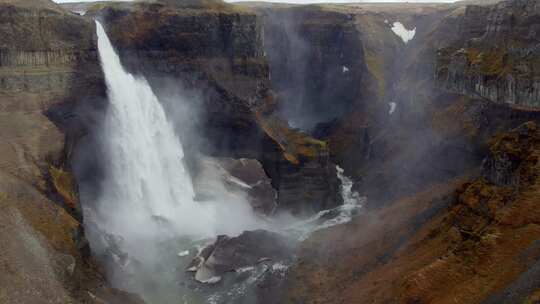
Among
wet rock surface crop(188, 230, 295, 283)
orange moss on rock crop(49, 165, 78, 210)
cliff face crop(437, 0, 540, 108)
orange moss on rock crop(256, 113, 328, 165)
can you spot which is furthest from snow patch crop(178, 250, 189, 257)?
cliff face crop(437, 0, 540, 108)

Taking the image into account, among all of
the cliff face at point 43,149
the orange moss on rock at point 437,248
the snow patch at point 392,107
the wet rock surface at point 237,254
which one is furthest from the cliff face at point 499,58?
the cliff face at point 43,149

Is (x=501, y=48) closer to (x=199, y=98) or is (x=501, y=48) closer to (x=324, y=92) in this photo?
(x=199, y=98)

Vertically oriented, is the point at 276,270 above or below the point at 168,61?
below

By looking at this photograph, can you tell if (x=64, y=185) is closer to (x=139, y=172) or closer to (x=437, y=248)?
(x=139, y=172)

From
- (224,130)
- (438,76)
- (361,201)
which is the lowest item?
(361,201)

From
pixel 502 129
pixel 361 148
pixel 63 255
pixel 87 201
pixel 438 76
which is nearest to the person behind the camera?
pixel 63 255

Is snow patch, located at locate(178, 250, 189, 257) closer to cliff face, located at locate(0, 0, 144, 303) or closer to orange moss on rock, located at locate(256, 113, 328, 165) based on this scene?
cliff face, located at locate(0, 0, 144, 303)

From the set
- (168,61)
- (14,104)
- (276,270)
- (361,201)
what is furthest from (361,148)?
(14,104)
